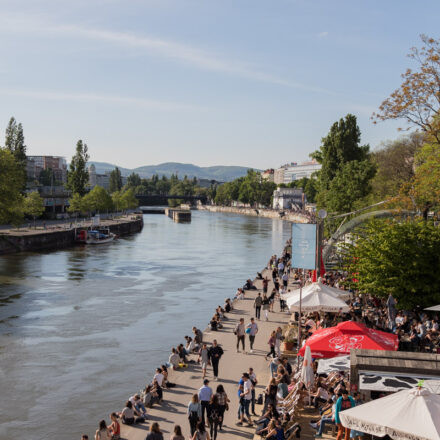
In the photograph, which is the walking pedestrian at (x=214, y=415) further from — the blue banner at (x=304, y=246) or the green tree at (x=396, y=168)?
the green tree at (x=396, y=168)

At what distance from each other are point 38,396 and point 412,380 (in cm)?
1397

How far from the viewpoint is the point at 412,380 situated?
10.7m

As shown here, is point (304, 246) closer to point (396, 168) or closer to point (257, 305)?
point (257, 305)

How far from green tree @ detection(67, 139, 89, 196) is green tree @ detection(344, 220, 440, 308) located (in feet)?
305

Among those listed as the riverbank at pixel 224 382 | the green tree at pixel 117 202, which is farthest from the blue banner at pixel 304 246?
the green tree at pixel 117 202

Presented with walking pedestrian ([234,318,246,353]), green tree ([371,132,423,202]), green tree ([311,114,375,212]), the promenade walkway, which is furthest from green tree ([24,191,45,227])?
walking pedestrian ([234,318,246,353])

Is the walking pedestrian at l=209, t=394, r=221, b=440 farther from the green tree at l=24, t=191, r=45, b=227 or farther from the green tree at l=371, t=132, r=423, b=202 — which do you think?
the green tree at l=24, t=191, r=45, b=227

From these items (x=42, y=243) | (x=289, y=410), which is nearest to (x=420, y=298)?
(x=289, y=410)

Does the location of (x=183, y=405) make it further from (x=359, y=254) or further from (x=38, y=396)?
(x=359, y=254)

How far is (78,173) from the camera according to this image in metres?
110

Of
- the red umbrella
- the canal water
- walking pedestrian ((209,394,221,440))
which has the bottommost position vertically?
the canal water

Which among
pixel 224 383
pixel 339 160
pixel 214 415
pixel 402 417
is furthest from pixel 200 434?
pixel 339 160

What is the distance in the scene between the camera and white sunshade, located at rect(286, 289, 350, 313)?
1708 centimetres

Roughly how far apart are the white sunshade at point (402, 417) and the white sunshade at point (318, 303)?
851 cm
